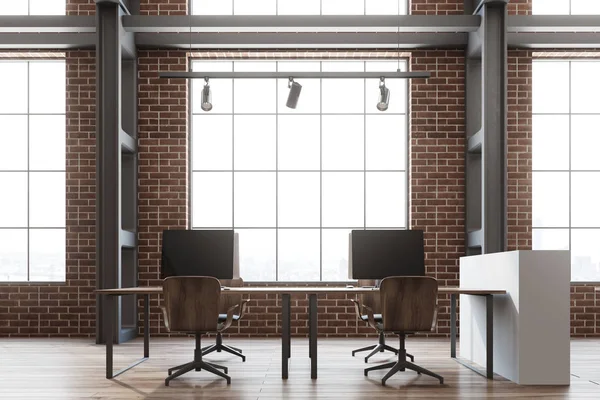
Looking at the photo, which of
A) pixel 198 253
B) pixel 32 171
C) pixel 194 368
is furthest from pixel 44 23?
pixel 194 368

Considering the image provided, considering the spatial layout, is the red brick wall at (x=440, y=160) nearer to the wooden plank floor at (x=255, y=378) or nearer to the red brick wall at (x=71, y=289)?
the wooden plank floor at (x=255, y=378)

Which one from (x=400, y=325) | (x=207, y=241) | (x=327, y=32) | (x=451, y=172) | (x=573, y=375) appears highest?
(x=327, y=32)

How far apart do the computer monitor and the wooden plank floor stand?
0.81m

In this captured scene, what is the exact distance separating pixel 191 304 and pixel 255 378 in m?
0.81

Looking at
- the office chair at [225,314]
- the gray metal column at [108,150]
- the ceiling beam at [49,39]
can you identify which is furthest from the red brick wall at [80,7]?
the office chair at [225,314]

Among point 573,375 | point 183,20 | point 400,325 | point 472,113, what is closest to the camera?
point 400,325

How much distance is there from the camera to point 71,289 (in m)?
8.56

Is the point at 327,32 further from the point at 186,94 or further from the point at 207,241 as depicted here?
the point at 207,241

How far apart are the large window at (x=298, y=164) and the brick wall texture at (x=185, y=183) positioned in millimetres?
280

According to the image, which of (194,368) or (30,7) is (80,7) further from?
(194,368)

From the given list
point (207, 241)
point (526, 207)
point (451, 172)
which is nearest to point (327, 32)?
point (451, 172)

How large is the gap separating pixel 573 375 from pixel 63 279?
5.76 meters

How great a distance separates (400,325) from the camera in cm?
529


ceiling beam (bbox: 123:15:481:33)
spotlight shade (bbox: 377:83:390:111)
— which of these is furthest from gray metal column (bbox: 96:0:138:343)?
spotlight shade (bbox: 377:83:390:111)
